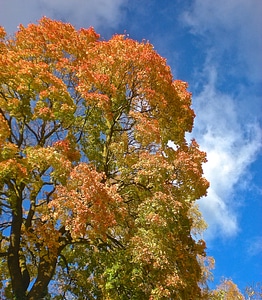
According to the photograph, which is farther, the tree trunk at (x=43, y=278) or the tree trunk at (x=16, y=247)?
the tree trunk at (x=16, y=247)

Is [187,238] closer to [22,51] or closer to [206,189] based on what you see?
[206,189]

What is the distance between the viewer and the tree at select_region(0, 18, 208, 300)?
11266 mm

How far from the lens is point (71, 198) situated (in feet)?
34.1

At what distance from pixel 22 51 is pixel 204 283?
16.3 m

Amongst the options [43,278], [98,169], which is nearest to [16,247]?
[43,278]

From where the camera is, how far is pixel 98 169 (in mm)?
14742

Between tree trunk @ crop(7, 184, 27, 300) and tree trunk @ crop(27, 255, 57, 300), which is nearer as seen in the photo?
tree trunk @ crop(27, 255, 57, 300)

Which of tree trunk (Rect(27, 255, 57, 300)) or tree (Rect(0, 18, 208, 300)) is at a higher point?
tree (Rect(0, 18, 208, 300))

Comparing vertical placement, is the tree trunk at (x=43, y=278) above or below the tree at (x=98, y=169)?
below

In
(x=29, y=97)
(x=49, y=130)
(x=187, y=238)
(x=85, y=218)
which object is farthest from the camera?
(x=49, y=130)

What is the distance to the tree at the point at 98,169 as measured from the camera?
444 inches

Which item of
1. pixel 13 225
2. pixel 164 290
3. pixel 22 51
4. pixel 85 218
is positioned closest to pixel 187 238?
pixel 164 290

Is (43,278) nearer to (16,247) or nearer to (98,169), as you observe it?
(16,247)

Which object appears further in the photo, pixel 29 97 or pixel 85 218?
pixel 29 97
